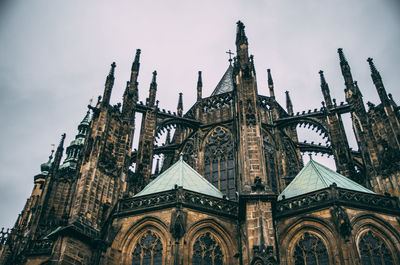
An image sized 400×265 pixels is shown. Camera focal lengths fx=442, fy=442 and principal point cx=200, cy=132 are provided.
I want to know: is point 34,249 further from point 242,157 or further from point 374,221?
point 374,221

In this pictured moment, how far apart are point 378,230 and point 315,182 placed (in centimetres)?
330

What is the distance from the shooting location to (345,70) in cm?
2478

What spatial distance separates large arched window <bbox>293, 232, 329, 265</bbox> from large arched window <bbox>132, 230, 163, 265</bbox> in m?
5.07

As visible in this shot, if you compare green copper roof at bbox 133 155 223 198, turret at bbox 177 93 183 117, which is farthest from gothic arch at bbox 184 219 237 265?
turret at bbox 177 93 183 117

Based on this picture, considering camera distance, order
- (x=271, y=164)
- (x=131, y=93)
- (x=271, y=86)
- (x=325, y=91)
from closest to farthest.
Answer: (x=131, y=93)
(x=271, y=164)
(x=325, y=91)
(x=271, y=86)

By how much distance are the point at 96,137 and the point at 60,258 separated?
243 inches

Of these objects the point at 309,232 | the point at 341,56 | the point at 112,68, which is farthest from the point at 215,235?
the point at 341,56

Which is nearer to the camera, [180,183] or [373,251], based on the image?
[373,251]

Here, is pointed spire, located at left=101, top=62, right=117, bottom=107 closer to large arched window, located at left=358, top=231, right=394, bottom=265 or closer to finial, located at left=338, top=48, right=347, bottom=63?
finial, located at left=338, top=48, right=347, bottom=63

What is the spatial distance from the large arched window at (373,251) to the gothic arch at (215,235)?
15.2ft

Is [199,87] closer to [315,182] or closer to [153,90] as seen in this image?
[153,90]

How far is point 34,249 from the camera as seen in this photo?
23.2 m

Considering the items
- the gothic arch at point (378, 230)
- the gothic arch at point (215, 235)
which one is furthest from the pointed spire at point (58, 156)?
the gothic arch at point (378, 230)

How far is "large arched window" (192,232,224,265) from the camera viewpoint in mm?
16289
